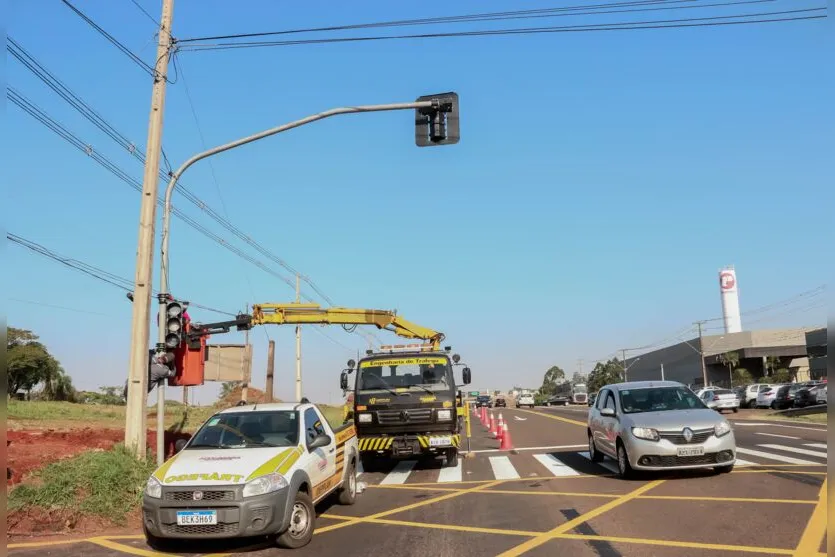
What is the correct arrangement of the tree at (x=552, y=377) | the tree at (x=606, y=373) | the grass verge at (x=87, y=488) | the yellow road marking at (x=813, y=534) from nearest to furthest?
the yellow road marking at (x=813, y=534) < the grass verge at (x=87, y=488) < the tree at (x=606, y=373) < the tree at (x=552, y=377)

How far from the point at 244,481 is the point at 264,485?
23 centimetres

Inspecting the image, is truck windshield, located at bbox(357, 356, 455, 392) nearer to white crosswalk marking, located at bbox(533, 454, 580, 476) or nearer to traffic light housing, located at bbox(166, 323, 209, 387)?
white crosswalk marking, located at bbox(533, 454, 580, 476)

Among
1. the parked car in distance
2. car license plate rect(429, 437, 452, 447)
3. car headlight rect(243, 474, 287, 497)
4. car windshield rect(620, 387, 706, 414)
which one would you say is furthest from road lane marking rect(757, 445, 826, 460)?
the parked car in distance

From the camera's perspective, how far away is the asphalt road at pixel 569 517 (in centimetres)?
746

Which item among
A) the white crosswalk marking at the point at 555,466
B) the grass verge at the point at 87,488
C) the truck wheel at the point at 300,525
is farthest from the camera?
the white crosswalk marking at the point at 555,466

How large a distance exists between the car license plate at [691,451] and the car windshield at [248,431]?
630cm

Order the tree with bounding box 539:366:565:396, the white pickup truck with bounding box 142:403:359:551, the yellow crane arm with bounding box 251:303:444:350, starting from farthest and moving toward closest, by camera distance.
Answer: the tree with bounding box 539:366:565:396
the yellow crane arm with bounding box 251:303:444:350
the white pickup truck with bounding box 142:403:359:551

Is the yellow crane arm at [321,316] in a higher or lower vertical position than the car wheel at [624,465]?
higher

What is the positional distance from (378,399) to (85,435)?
939cm

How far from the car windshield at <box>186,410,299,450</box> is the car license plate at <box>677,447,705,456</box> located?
6.30 metres

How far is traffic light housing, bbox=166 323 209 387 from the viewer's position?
13398mm

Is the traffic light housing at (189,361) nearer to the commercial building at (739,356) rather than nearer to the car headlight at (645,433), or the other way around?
the car headlight at (645,433)

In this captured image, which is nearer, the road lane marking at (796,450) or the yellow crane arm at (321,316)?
the road lane marking at (796,450)

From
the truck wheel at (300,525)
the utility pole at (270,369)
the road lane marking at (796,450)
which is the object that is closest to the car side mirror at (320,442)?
the truck wheel at (300,525)
